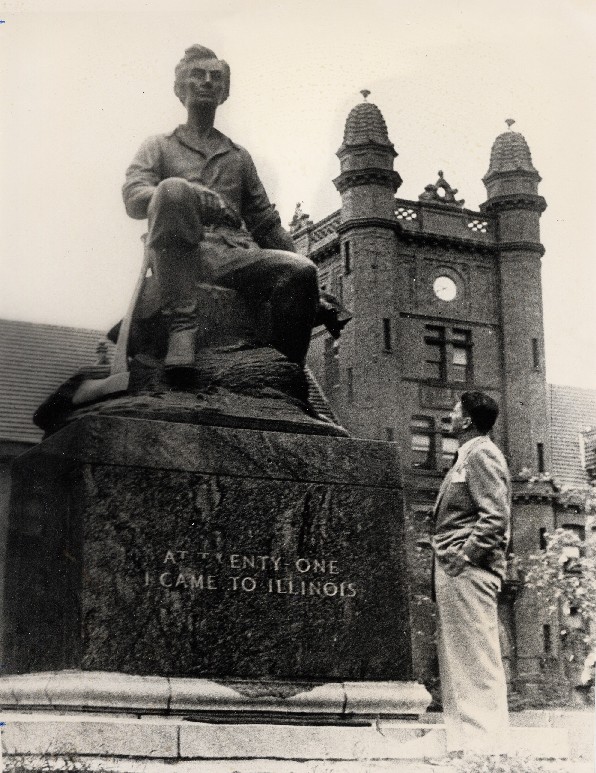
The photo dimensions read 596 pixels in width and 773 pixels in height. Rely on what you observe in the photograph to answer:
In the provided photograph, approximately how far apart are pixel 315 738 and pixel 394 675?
33.1 inches

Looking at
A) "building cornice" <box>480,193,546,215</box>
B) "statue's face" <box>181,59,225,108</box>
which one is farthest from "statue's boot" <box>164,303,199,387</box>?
"building cornice" <box>480,193,546,215</box>

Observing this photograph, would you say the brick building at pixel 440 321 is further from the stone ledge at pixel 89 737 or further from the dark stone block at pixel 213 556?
the stone ledge at pixel 89 737

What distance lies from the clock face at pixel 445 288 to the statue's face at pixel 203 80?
38.6 meters

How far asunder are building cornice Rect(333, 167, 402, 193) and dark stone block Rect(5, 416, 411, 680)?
39196 mm

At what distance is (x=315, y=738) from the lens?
19.6ft

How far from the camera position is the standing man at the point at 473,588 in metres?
6.20

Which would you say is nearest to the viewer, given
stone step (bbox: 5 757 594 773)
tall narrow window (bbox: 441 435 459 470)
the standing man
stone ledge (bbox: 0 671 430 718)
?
stone step (bbox: 5 757 594 773)

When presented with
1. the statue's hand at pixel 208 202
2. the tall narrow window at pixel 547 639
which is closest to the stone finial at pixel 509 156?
the tall narrow window at pixel 547 639

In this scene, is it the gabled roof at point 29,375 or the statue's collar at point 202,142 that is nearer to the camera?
the statue's collar at point 202,142

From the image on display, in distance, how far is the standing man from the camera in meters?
6.20

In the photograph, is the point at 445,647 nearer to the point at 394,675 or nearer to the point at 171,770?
the point at 394,675

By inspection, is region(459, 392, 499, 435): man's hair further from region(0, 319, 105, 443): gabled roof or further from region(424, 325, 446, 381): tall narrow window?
region(424, 325, 446, 381): tall narrow window

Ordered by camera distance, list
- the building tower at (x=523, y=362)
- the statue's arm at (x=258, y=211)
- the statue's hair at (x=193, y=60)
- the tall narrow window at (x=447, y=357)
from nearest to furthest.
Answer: the statue's hair at (x=193, y=60)
the statue's arm at (x=258, y=211)
the building tower at (x=523, y=362)
the tall narrow window at (x=447, y=357)

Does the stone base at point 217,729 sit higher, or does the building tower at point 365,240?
the building tower at point 365,240
